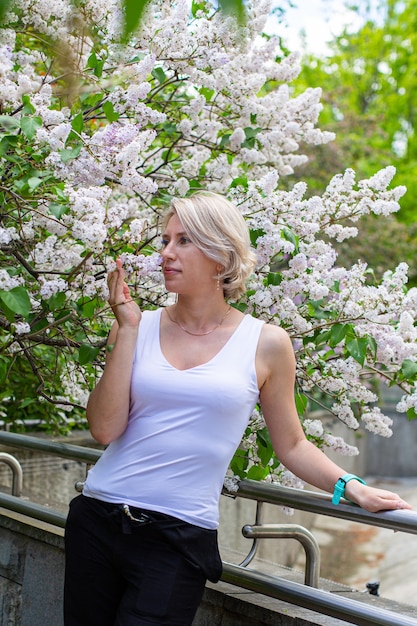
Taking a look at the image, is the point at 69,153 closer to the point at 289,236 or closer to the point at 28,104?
the point at 28,104

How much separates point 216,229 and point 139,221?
1.33 feet

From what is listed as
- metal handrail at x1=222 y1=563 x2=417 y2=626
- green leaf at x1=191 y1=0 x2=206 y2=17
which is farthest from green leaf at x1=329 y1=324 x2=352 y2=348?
green leaf at x1=191 y1=0 x2=206 y2=17

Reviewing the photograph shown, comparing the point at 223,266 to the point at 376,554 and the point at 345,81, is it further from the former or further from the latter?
the point at 345,81

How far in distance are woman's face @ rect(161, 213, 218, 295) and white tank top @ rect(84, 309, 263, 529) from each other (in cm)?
23

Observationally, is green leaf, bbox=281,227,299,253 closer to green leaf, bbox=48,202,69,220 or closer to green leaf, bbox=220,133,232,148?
green leaf, bbox=48,202,69,220

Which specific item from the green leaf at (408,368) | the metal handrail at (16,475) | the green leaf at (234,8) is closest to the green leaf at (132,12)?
the green leaf at (234,8)

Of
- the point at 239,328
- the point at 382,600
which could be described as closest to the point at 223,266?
the point at 239,328

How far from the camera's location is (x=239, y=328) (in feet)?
8.12

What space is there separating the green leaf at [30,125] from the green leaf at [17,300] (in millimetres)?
516

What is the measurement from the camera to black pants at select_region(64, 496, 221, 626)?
2.25 m

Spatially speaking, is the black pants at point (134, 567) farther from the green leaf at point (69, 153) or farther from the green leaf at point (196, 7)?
the green leaf at point (196, 7)

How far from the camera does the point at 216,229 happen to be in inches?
97.3

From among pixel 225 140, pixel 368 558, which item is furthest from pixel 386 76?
pixel 225 140

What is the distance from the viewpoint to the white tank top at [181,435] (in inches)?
91.4
